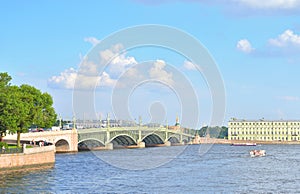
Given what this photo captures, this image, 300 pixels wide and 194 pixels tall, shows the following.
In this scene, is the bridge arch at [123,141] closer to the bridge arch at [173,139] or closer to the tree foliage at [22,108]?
the bridge arch at [173,139]

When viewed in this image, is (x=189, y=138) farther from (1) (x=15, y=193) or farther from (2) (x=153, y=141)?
(1) (x=15, y=193)

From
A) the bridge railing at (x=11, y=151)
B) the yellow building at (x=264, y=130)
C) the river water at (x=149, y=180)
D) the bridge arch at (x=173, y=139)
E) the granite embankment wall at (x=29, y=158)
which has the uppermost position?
the yellow building at (x=264, y=130)

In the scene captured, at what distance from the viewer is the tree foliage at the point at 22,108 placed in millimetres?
52469

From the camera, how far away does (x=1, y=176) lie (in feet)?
141

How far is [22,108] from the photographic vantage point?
54531 mm

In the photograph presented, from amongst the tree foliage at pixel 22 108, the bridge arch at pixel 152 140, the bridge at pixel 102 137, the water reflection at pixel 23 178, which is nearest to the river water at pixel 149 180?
the water reflection at pixel 23 178

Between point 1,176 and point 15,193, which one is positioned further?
point 1,176

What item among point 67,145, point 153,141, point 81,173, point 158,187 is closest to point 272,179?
point 158,187

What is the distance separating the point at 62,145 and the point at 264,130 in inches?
4233

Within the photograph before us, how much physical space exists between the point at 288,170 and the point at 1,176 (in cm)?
2998

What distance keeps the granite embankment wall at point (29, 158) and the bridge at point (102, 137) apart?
36.5ft

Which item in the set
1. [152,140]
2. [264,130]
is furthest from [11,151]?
[264,130]

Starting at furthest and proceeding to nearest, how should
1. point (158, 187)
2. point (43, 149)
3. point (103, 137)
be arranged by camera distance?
point (103, 137), point (43, 149), point (158, 187)

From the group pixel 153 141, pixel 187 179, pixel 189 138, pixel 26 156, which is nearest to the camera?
pixel 187 179
